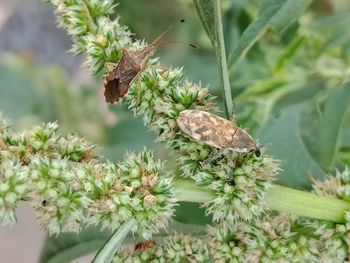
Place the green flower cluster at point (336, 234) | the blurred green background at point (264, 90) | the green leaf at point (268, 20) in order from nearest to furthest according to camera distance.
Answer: the green flower cluster at point (336, 234) < the green leaf at point (268, 20) < the blurred green background at point (264, 90)

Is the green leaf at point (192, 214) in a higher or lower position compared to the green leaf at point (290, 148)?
lower

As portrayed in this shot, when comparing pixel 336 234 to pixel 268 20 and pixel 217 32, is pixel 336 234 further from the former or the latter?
pixel 268 20

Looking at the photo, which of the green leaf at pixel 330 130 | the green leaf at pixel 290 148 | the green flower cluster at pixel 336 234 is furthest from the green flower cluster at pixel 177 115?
the green leaf at pixel 330 130

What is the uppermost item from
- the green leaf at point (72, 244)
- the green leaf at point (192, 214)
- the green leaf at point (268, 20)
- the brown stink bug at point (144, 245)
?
the green leaf at point (268, 20)

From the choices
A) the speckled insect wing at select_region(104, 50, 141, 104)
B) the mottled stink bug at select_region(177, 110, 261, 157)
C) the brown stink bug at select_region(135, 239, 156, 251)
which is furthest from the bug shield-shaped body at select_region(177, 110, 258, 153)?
the brown stink bug at select_region(135, 239, 156, 251)

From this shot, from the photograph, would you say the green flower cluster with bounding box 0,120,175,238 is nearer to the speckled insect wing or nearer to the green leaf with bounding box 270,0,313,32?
the speckled insect wing

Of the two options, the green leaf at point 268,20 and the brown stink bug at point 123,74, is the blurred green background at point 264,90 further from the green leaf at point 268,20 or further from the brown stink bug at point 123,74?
the brown stink bug at point 123,74

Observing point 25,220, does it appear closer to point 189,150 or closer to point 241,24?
point 241,24

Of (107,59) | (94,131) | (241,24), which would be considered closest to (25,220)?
(94,131)
